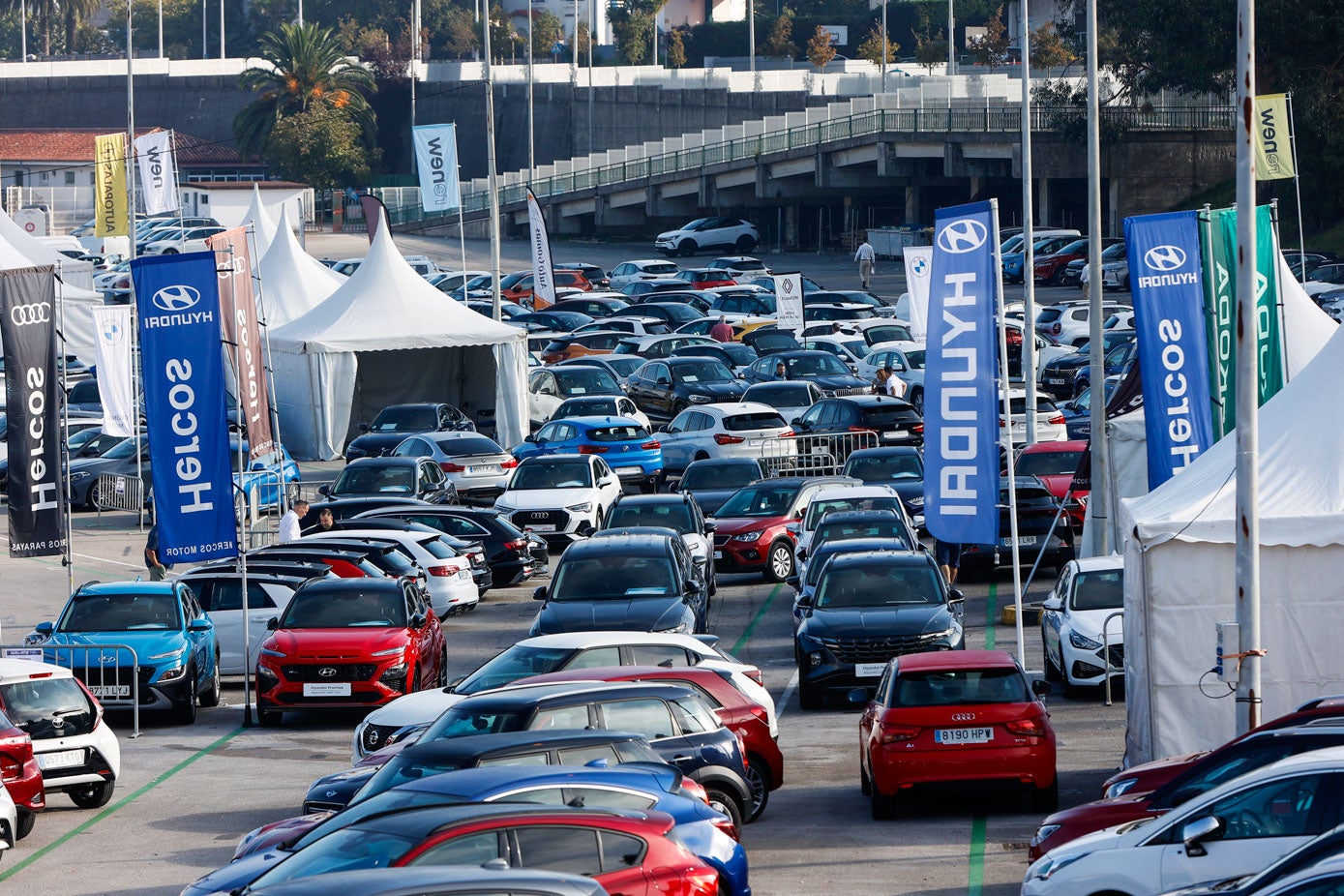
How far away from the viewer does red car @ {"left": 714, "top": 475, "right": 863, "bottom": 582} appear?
2922cm

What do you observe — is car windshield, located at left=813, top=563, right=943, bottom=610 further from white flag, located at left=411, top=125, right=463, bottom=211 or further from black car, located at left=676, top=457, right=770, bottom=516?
white flag, located at left=411, top=125, right=463, bottom=211

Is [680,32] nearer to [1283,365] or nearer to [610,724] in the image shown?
[1283,365]

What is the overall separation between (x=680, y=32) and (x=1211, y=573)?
116 metres

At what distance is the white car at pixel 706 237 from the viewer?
79.4 meters

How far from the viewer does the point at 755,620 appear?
2656cm

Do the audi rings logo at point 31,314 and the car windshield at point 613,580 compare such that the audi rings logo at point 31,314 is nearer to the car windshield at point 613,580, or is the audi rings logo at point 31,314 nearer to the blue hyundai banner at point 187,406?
the blue hyundai banner at point 187,406

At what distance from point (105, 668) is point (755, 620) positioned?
9038mm

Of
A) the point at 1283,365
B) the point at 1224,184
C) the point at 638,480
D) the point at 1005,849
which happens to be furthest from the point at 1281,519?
the point at 1224,184

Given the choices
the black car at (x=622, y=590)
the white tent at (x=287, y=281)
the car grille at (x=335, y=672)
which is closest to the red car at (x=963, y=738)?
the black car at (x=622, y=590)

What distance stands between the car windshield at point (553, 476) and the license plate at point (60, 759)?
50.8 ft

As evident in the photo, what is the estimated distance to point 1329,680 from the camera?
15750mm

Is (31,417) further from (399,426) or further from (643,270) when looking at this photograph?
(643,270)

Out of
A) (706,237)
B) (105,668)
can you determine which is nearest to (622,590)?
(105,668)

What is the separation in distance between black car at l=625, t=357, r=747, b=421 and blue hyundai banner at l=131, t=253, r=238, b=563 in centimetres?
2125
